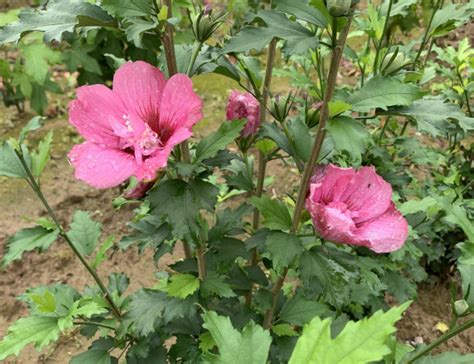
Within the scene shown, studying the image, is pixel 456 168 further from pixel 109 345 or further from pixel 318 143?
pixel 109 345

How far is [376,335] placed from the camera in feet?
2.05

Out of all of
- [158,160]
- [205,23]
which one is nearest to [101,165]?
[158,160]

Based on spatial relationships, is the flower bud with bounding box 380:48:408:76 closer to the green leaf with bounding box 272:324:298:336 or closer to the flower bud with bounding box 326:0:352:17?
the flower bud with bounding box 326:0:352:17

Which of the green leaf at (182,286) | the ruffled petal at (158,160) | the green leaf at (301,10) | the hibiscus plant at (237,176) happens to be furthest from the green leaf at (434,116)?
the green leaf at (182,286)

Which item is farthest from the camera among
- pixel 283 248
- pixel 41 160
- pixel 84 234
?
pixel 84 234

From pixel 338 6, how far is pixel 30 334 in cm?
118

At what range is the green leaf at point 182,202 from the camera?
1.12m

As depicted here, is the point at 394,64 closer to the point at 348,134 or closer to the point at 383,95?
the point at 383,95

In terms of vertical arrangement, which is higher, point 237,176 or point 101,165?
point 101,165

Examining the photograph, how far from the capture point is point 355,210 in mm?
1190

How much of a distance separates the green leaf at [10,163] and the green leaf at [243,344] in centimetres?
85

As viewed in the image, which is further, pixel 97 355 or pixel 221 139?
pixel 97 355

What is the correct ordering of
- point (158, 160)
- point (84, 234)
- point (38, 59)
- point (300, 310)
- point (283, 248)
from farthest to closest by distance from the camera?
1. point (38, 59)
2. point (84, 234)
3. point (300, 310)
4. point (283, 248)
5. point (158, 160)

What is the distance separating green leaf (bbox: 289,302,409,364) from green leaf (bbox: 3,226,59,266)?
1077mm
